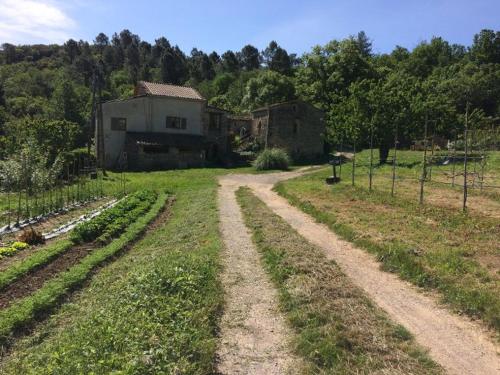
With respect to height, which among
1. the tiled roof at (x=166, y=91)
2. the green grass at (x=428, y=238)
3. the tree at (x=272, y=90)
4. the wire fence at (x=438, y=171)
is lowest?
the green grass at (x=428, y=238)

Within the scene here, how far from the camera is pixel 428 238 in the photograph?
1120 cm

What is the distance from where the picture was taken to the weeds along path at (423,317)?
5.72 m

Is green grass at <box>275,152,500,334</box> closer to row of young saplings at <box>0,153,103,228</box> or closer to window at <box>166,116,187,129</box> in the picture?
row of young saplings at <box>0,153,103,228</box>

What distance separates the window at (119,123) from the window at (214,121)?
8226 millimetres

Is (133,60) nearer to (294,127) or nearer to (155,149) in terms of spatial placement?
(294,127)

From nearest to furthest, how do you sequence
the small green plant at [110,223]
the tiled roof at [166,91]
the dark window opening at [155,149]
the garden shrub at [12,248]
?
the garden shrub at [12,248], the small green plant at [110,223], the dark window opening at [155,149], the tiled roof at [166,91]

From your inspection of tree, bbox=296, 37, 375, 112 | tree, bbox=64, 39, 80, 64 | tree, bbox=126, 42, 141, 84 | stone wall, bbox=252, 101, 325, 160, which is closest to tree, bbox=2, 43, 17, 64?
tree, bbox=64, 39, 80, 64

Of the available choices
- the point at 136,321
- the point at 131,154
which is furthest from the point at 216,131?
the point at 136,321

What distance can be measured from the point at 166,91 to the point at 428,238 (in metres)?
33.8

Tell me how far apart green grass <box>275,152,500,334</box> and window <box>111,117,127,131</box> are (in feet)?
75.6

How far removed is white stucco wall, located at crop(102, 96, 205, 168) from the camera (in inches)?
1506

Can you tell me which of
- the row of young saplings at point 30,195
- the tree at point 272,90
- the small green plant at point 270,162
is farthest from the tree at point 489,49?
the row of young saplings at point 30,195

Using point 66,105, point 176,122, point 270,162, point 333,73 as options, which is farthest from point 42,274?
point 66,105

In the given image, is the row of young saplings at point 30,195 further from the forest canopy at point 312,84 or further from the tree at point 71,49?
the tree at point 71,49
